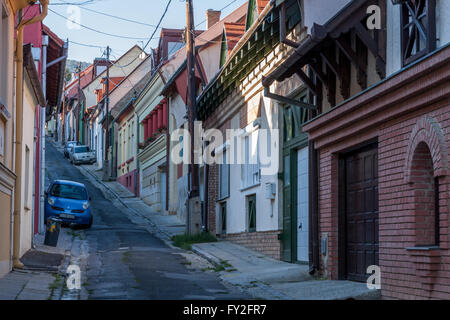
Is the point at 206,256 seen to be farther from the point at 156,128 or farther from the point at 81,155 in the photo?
the point at 81,155

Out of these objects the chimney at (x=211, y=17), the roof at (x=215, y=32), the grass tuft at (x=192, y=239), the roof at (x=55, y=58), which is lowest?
the grass tuft at (x=192, y=239)

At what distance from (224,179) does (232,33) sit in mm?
4720

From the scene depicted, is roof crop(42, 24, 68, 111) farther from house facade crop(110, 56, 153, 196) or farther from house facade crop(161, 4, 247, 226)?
house facade crop(110, 56, 153, 196)

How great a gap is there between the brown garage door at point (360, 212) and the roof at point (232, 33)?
11.7m

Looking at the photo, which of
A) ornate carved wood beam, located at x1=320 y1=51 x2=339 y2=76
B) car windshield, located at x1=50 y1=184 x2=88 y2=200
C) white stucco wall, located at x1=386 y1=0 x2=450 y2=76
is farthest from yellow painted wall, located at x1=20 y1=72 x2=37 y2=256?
white stucco wall, located at x1=386 y1=0 x2=450 y2=76

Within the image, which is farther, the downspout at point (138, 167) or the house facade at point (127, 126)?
the house facade at point (127, 126)

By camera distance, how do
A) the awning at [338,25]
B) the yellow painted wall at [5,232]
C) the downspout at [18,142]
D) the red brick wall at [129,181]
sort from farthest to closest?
the red brick wall at [129,181]
the downspout at [18,142]
the yellow painted wall at [5,232]
the awning at [338,25]

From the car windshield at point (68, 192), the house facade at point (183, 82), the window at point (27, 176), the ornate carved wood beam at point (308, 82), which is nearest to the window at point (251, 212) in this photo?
the house facade at point (183, 82)

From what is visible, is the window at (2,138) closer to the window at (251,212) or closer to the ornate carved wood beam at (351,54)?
the ornate carved wood beam at (351,54)

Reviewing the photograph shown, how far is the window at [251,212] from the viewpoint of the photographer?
19672 mm

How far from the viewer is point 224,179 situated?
23406 mm

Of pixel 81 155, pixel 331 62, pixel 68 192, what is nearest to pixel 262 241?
pixel 331 62

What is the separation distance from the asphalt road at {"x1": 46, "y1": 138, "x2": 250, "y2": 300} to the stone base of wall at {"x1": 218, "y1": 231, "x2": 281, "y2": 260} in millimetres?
1919

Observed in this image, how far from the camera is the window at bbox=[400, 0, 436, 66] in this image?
30.5 ft
